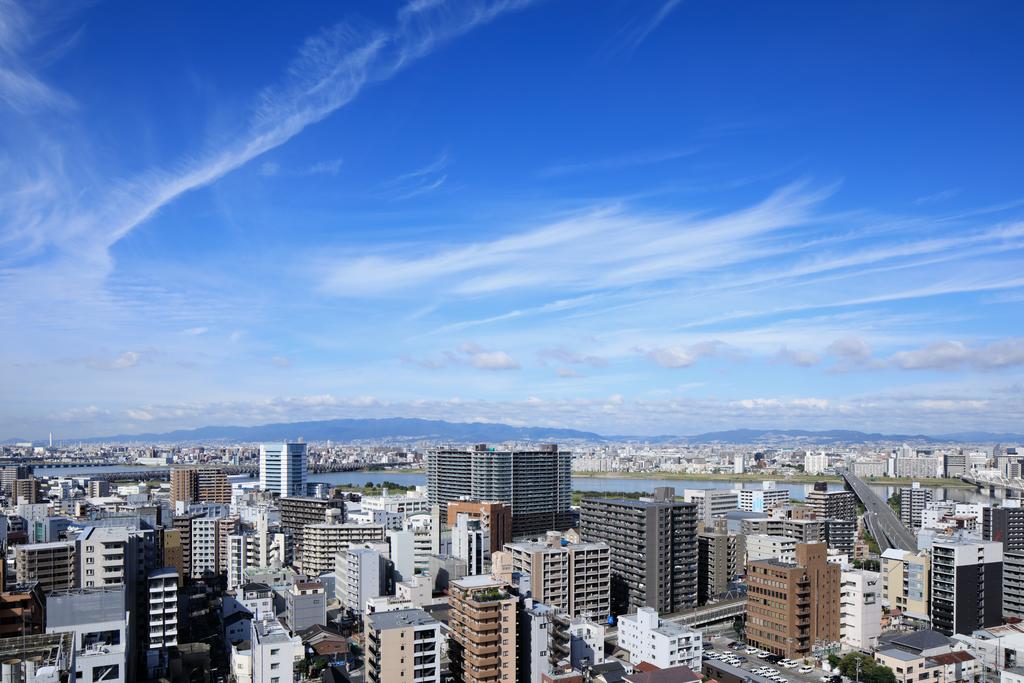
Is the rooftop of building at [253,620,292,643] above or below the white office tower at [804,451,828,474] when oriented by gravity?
above

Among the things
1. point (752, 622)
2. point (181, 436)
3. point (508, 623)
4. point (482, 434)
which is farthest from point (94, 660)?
point (181, 436)

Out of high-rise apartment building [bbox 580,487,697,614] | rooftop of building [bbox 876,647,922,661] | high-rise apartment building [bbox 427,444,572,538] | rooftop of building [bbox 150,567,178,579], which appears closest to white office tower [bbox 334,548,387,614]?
rooftop of building [bbox 150,567,178,579]

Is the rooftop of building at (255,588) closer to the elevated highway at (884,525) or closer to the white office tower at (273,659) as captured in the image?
the white office tower at (273,659)

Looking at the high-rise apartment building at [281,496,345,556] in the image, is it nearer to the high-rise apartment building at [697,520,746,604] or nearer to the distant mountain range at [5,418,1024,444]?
the high-rise apartment building at [697,520,746,604]

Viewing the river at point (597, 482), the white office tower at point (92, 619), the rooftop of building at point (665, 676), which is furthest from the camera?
the river at point (597, 482)

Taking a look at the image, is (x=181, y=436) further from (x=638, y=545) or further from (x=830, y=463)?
(x=638, y=545)

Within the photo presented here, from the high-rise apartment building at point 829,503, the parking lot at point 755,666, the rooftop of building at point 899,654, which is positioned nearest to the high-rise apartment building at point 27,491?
the parking lot at point 755,666
